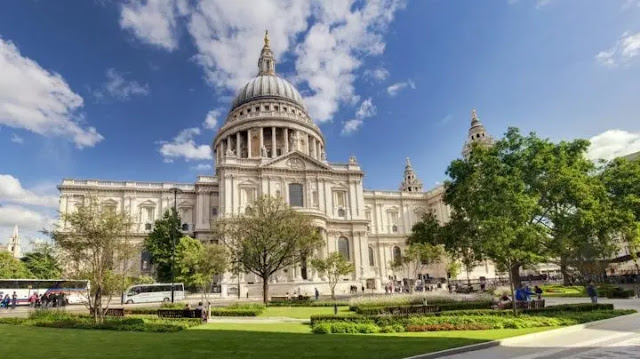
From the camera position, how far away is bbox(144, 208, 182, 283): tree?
162 feet

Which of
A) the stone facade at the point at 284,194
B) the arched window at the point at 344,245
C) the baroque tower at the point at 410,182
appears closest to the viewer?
the stone facade at the point at 284,194

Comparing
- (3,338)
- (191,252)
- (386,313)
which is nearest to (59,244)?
(3,338)

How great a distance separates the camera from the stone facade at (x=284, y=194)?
55219 millimetres

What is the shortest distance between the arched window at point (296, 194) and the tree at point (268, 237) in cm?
2039

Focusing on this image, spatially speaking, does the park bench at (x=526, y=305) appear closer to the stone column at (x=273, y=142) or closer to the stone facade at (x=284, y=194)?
the stone facade at (x=284, y=194)

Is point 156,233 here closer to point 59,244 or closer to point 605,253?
point 59,244

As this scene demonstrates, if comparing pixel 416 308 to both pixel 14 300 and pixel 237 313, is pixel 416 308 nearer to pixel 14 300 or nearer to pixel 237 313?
pixel 237 313

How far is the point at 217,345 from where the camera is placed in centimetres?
1212

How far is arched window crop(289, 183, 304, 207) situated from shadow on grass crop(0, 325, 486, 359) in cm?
4248

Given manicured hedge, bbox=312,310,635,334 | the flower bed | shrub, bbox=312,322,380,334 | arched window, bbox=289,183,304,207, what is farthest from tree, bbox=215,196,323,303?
arched window, bbox=289,183,304,207

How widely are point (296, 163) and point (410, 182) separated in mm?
43761

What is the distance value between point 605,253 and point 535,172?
9147 mm

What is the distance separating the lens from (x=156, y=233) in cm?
5250

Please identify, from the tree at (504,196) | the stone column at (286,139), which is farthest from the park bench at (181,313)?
the stone column at (286,139)
